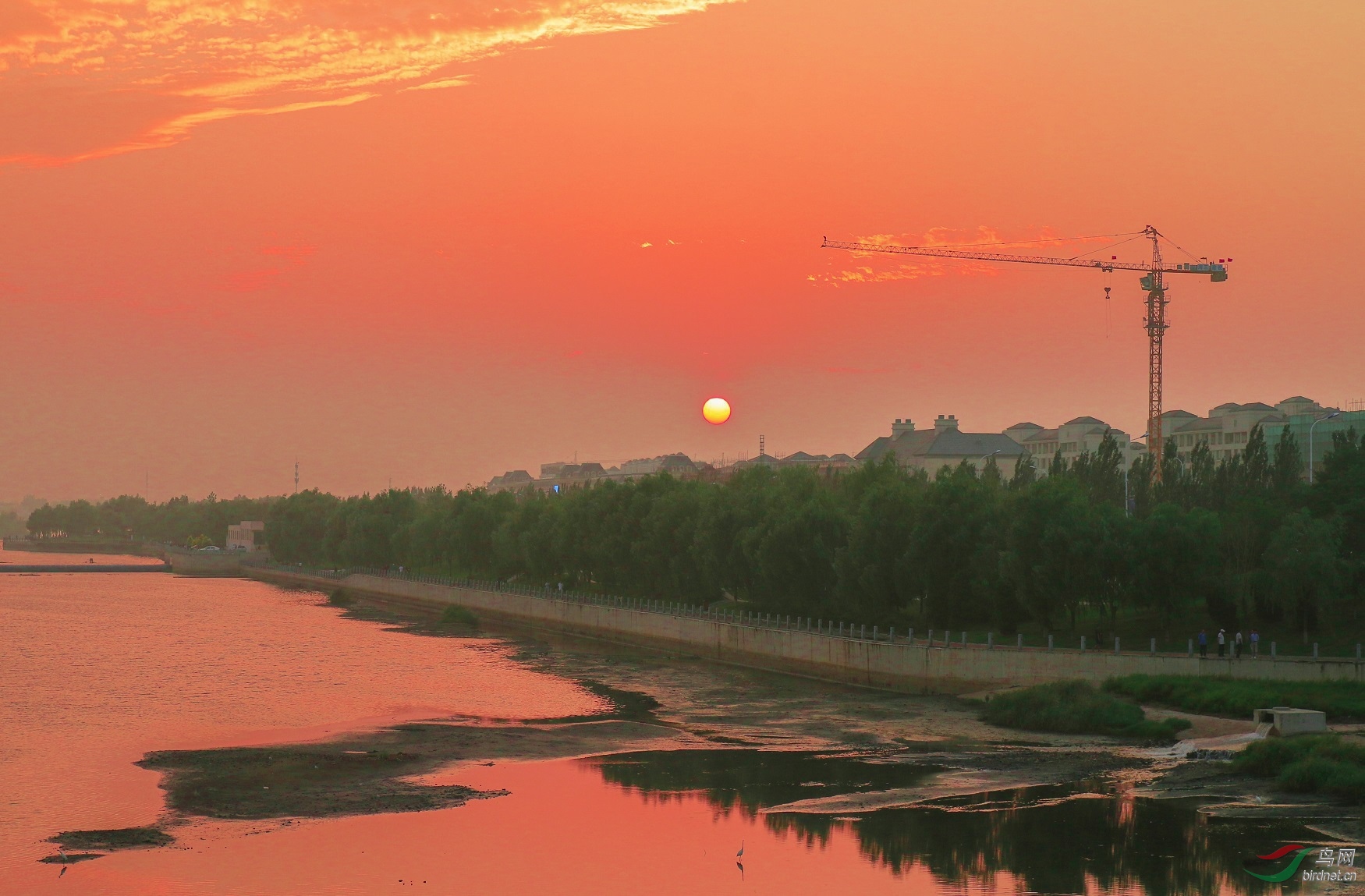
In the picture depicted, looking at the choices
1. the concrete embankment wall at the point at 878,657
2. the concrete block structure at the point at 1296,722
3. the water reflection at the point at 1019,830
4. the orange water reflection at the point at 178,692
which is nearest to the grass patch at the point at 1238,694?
the concrete embankment wall at the point at 878,657

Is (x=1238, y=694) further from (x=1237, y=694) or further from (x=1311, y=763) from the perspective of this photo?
(x=1311, y=763)

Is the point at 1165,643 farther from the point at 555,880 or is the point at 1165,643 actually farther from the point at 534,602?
the point at 534,602

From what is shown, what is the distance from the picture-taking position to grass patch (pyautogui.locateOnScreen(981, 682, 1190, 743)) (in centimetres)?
4416

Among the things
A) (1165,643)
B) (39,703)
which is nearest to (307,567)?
(39,703)

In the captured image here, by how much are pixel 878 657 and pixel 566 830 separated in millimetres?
28403

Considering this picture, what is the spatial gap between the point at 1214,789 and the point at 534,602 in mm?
68683

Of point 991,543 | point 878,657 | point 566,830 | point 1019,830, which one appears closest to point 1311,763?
point 1019,830

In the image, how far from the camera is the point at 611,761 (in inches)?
1668

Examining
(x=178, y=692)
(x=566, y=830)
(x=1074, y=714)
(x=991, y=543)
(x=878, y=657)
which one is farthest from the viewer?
(x=991, y=543)

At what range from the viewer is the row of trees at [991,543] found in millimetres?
54156

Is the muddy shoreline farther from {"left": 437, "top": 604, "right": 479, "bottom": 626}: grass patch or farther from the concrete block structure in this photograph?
{"left": 437, "top": 604, "right": 479, "bottom": 626}: grass patch

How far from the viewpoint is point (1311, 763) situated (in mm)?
35375

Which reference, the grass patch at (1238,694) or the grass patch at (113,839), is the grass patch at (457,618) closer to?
the grass patch at (1238,694)

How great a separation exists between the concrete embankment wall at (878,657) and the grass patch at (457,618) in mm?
5387
